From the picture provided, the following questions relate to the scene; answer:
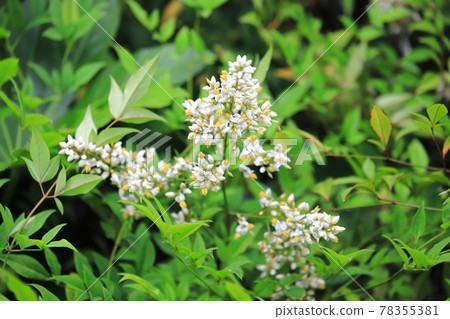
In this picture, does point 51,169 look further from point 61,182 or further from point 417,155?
point 417,155

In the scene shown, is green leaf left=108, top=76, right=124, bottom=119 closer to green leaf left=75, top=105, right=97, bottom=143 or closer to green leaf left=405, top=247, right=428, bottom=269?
green leaf left=75, top=105, right=97, bottom=143

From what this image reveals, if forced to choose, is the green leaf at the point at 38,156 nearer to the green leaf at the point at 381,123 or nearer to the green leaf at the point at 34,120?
the green leaf at the point at 34,120

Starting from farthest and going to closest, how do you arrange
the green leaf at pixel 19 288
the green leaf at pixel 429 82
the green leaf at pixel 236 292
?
1. the green leaf at pixel 429 82
2. the green leaf at pixel 236 292
3. the green leaf at pixel 19 288

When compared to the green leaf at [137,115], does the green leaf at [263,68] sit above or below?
above

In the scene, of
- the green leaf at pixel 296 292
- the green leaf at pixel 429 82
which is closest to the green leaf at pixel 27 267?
the green leaf at pixel 296 292

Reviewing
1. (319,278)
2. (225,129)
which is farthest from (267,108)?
(319,278)
